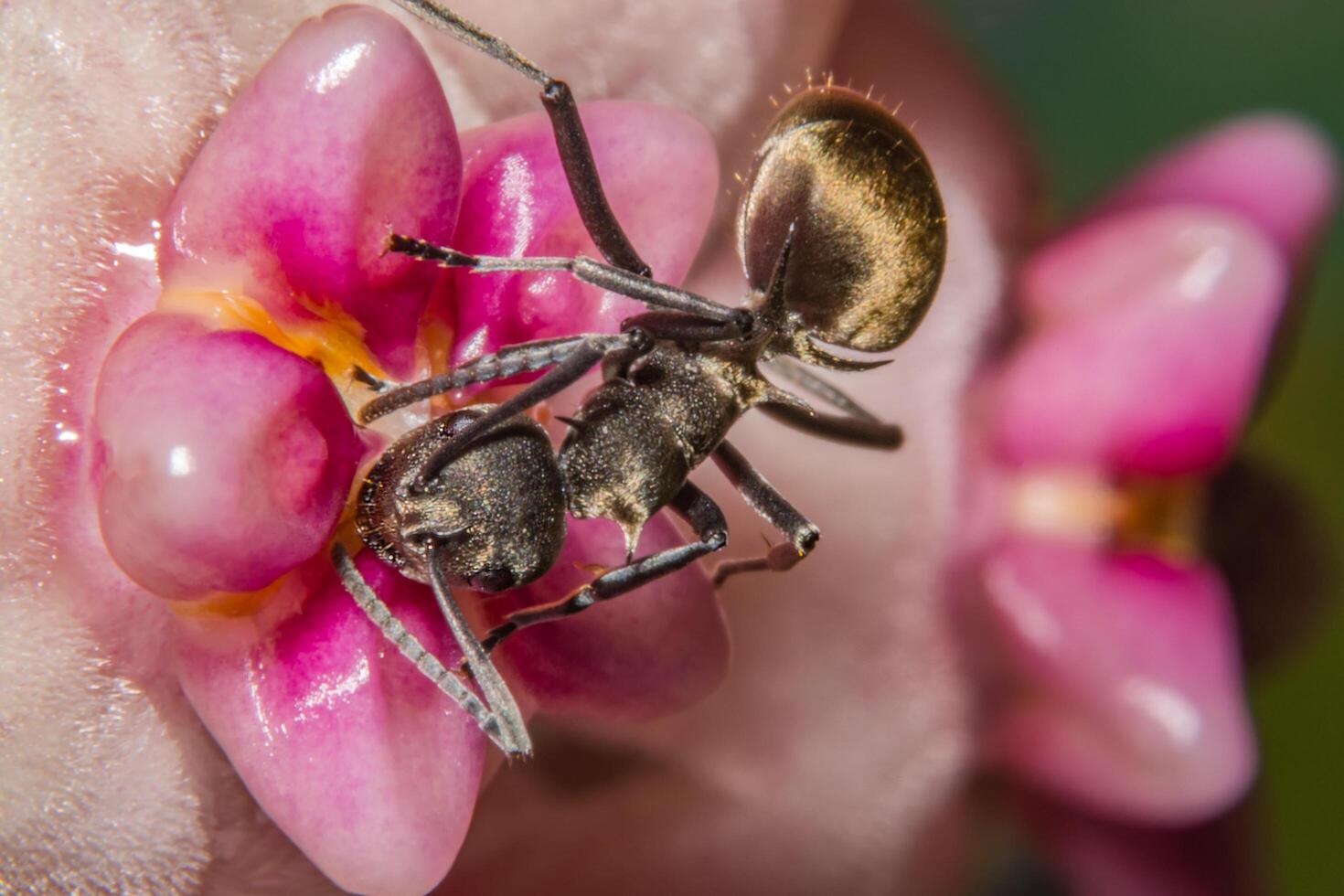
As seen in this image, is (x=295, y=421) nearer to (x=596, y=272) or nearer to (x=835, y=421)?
(x=596, y=272)

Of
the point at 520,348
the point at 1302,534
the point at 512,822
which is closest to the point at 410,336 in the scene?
the point at 520,348

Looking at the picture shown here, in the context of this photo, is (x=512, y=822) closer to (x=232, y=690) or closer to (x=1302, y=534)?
(x=232, y=690)

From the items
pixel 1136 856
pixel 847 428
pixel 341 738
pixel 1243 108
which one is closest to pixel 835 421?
pixel 847 428

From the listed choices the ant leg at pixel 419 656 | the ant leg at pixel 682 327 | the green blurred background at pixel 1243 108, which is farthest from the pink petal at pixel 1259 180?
the ant leg at pixel 419 656

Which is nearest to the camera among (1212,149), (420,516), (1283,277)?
(420,516)

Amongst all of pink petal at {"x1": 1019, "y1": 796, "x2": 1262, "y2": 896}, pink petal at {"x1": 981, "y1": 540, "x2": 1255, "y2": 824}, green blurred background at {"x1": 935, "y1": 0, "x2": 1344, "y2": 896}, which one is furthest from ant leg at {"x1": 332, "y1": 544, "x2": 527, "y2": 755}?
green blurred background at {"x1": 935, "y1": 0, "x2": 1344, "y2": 896}

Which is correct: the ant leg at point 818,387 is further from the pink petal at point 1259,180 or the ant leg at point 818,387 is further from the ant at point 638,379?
the pink petal at point 1259,180
